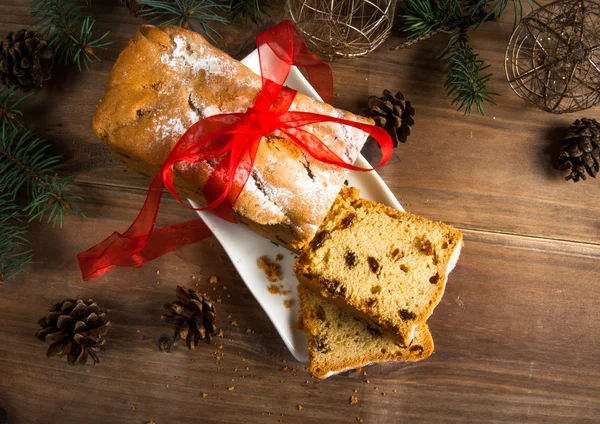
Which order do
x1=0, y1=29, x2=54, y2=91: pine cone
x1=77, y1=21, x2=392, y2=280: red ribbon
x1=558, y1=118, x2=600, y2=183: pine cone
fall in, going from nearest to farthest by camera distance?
x1=77, y1=21, x2=392, y2=280: red ribbon
x1=0, y1=29, x2=54, y2=91: pine cone
x1=558, y1=118, x2=600, y2=183: pine cone

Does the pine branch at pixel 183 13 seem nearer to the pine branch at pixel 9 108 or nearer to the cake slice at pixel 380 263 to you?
the pine branch at pixel 9 108

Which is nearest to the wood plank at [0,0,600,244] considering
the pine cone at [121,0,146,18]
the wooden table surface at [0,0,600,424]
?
the wooden table surface at [0,0,600,424]

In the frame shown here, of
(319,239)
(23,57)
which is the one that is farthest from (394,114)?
(23,57)

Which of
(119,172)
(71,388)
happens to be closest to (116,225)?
(119,172)

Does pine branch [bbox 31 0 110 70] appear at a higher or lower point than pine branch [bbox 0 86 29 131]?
higher

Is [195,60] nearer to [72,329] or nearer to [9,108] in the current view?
[9,108]

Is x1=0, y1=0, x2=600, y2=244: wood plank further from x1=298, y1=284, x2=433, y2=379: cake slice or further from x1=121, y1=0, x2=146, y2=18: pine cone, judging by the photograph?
x1=298, y1=284, x2=433, y2=379: cake slice
